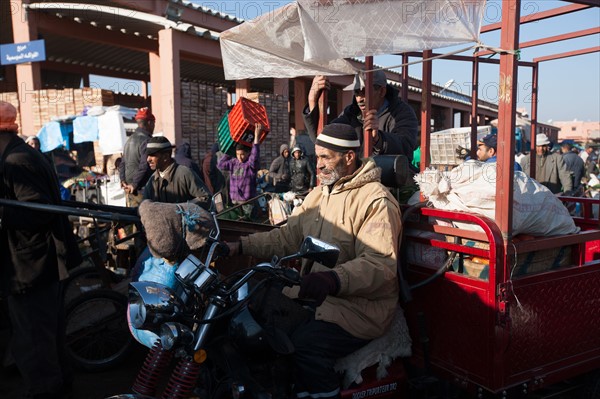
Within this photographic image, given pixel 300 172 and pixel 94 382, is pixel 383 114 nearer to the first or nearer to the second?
pixel 94 382

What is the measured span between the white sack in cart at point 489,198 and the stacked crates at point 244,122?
16.9 ft

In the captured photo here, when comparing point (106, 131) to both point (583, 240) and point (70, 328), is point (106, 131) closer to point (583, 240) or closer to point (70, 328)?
point (70, 328)

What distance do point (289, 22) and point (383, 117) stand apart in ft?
3.84

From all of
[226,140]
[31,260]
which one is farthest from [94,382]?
[226,140]

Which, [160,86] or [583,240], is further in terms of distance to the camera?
[160,86]

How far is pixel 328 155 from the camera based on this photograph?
8.91 feet

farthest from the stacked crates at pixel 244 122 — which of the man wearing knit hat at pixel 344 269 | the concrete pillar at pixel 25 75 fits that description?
the concrete pillar at pixel 25 75

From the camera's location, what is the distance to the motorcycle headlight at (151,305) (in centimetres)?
182

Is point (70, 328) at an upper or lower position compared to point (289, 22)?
lower

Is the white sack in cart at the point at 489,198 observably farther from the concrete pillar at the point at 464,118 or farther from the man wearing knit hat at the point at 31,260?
the concrete pillar at the point at 464,118

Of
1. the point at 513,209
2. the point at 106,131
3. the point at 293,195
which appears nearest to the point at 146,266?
the point at 513,209

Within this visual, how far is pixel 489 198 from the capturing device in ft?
8.36

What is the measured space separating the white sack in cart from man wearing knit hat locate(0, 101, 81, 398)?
2285mm

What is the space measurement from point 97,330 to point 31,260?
1004 millimetres
